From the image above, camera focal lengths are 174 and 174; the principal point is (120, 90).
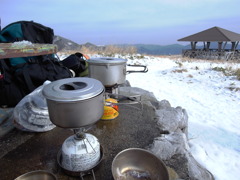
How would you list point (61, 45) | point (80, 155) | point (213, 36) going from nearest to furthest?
point (80, 155)
point (61, 45)
point (213, 36)

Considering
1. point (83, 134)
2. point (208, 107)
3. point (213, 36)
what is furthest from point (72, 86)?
point (213, 36)

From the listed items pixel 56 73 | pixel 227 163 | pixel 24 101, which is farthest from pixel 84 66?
pixel 227 163

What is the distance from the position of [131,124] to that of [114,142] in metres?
0.41

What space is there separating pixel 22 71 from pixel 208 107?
369cm

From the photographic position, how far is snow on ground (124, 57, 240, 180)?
2199 mm

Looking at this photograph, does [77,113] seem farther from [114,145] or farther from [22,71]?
[22,71]

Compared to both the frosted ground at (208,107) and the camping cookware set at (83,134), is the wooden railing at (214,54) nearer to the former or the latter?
the frosted ground at (208,107)

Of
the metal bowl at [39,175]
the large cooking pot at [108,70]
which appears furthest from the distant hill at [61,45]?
the metal bowl at [39,175]

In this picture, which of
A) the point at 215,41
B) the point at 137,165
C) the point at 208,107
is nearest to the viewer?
the point at 137,165

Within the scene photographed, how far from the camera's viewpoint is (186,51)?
1602 centimetres

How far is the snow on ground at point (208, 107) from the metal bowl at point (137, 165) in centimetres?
99

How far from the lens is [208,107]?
A: 386 cm

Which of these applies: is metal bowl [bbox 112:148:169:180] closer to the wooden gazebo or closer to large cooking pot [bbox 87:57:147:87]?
large cooking pot [bbox 87:57:147:87]

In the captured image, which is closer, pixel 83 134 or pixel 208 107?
pixel 83 134
